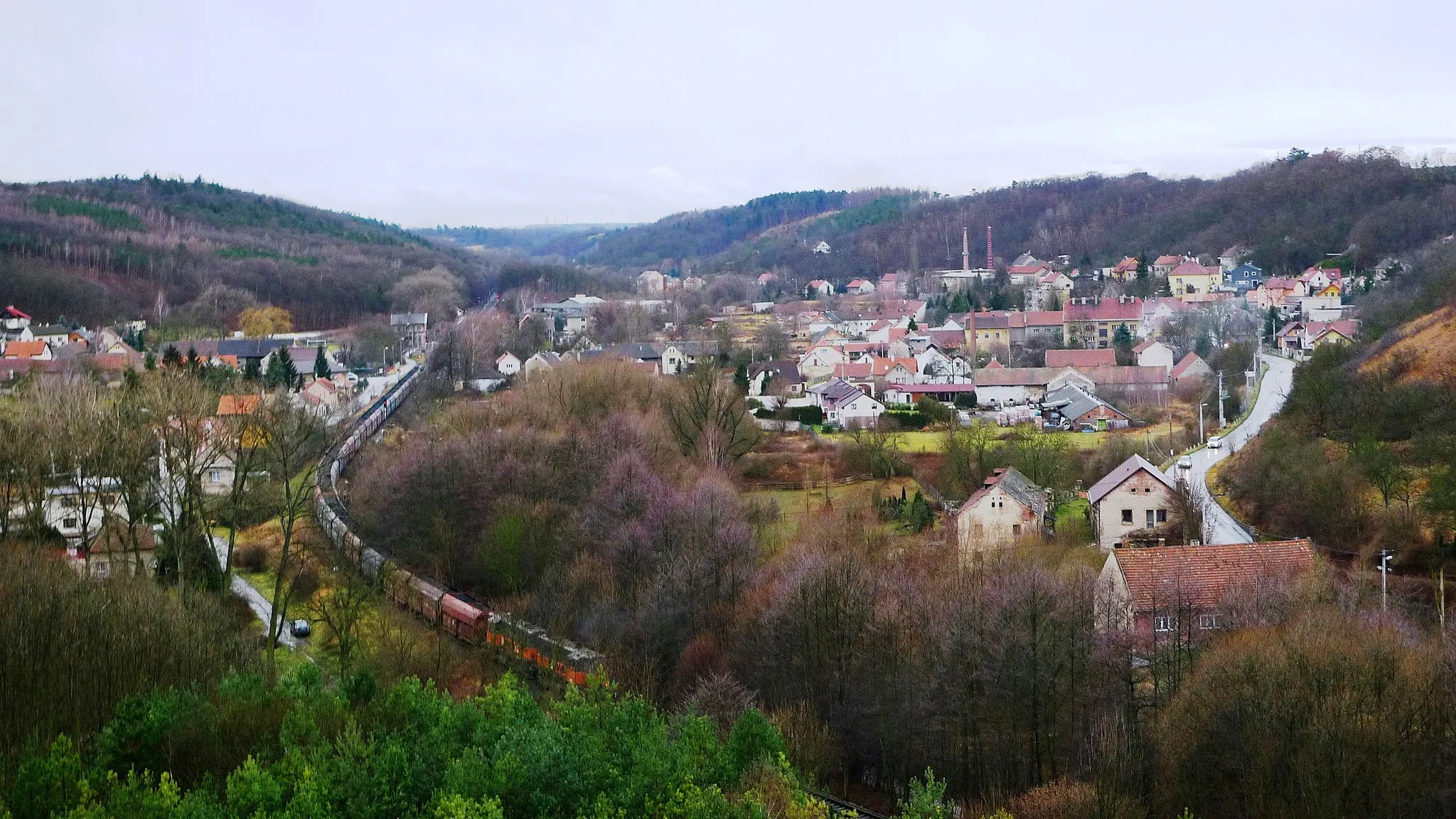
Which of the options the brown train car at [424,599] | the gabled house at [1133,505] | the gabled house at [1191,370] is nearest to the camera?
the brown train car at [424,599]

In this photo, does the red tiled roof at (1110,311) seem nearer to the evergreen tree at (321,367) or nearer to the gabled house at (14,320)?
the evergreen tree at (321,367)

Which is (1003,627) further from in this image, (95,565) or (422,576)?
(95,565)

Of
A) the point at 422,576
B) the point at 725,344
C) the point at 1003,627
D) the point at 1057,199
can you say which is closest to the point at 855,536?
the point at 1003,627

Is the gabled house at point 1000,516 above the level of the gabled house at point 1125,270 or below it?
below

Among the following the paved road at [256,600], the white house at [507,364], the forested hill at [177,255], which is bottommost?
the paved road at [256,600]

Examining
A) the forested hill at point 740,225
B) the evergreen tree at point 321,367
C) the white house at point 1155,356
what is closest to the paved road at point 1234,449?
the white house at point 1155,356

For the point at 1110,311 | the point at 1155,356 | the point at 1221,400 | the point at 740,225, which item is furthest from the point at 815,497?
the point at 740,225

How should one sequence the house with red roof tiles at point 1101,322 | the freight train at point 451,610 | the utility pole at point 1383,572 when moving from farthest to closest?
the house with red roof tiles at point 1101,322
the freight train at point 451,610
the utility pole at point 1383,572

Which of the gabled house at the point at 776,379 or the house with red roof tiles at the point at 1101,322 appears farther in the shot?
the house with red roof tiles at the point at 1101,322
